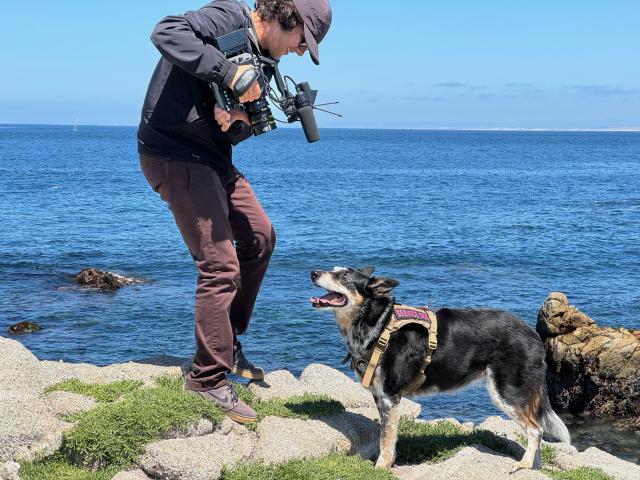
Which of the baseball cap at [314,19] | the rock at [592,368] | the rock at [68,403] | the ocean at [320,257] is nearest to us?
the baseball cap at [314,19]

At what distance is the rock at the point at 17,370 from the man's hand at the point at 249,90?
3.45m

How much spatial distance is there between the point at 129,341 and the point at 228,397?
43.4 ft

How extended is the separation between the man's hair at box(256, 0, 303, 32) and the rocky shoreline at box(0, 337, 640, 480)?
11.3 ft

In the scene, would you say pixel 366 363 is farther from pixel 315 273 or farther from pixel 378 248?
pixel 378 248

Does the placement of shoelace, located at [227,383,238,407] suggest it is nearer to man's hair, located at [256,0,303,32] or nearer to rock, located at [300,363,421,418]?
rock, located at [300,363,421,418]

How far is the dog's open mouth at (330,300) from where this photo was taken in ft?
22.6

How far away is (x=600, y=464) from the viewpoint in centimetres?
788

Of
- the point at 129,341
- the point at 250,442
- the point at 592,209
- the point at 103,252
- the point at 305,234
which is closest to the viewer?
the point at 250,442

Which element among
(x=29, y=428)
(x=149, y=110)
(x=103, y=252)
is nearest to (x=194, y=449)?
(x=29, y=428)

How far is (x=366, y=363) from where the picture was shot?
7.04m

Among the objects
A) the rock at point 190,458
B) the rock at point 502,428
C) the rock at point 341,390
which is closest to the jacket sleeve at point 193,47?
the rock at point 190,458

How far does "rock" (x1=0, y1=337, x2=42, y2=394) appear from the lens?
7059mm

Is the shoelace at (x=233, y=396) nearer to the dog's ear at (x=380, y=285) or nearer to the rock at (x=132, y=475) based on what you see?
the rock at (x=132, y=475)

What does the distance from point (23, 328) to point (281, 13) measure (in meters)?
16.5
